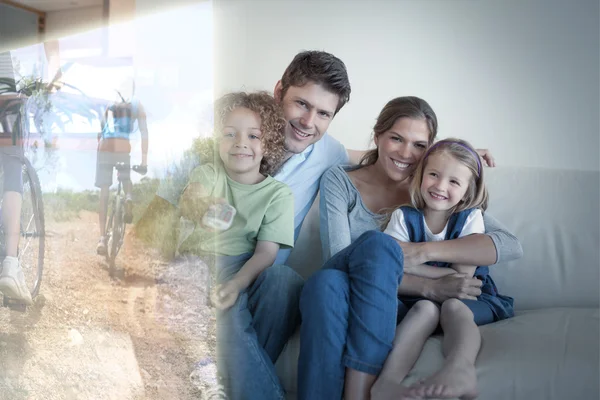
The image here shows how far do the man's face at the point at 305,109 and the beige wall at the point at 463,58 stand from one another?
0.05m

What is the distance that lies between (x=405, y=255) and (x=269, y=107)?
1.38 feet

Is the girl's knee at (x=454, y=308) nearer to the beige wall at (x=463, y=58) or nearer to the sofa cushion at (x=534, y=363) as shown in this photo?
the sofa cushion at (x=534, y=363)

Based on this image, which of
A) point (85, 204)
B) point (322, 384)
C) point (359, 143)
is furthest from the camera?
point (359, 143)

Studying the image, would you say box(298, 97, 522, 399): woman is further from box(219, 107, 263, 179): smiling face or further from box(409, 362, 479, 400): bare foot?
box(219, 107, 263, 179): smiling face

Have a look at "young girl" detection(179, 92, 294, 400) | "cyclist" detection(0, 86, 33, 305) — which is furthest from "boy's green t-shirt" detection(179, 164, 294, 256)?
"cyclist" detection(0, 86, 33, 305)

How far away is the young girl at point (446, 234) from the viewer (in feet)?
3.33

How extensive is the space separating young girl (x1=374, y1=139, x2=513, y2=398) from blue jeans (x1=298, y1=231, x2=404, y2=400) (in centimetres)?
5

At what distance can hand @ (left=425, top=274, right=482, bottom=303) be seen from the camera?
1.17 m

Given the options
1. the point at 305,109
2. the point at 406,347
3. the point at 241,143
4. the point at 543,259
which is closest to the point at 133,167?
the point at 241,143

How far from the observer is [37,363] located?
1.17 meters

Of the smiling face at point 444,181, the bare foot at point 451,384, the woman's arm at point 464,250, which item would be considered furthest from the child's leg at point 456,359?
the smiling face at point 444,181

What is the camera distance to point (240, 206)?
1.18m

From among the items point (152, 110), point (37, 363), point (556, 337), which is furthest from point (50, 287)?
point (556, 337)

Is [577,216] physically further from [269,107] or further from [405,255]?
[269,107]
